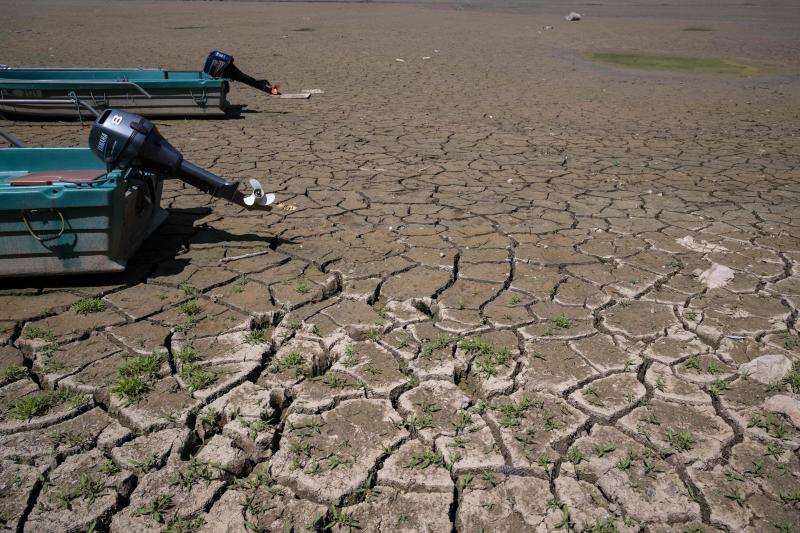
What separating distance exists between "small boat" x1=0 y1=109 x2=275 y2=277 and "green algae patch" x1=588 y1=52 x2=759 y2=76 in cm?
1205

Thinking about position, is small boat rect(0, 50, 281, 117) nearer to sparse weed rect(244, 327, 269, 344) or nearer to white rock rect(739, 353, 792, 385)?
sparse weed rect(244, 327, 269, 344)

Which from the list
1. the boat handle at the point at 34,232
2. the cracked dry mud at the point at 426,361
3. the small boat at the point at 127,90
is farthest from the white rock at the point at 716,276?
the small boat at the point at 127,90

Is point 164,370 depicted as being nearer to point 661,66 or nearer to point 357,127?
point 357,127

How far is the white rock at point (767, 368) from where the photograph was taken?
9.54 ft

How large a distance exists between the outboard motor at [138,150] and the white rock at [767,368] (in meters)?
2.85

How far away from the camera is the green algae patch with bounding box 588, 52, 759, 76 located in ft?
42.3

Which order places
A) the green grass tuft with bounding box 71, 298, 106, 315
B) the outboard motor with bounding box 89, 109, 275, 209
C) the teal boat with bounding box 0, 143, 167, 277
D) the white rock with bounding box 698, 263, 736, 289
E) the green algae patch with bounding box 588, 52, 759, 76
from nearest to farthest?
the teal boat with bounding box 0, 143, 167, 277 < the green grass tuft with bounding box 71, 298, 106, 315 < the outboard motor with bounding box 89, 109, 275, 209 < the white rock with bounding box 698, 263, 736, 289 < the green algae patch with bounding box 588, 52, 759, 76

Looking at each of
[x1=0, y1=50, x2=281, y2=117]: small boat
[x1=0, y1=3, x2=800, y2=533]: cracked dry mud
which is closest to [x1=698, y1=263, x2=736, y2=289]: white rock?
[x1=0, y1=3, x2=800, y2=533]: cracked dry mud

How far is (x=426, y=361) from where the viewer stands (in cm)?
301

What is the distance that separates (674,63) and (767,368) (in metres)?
12.8

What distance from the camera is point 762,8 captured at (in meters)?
32.5

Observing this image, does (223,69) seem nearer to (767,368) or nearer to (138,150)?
(138,150)

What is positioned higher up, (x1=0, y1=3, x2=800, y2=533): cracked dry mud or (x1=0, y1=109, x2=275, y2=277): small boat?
(x1=0, y1=109, x2=275, y2=277): small boat

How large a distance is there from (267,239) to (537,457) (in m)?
2.64
